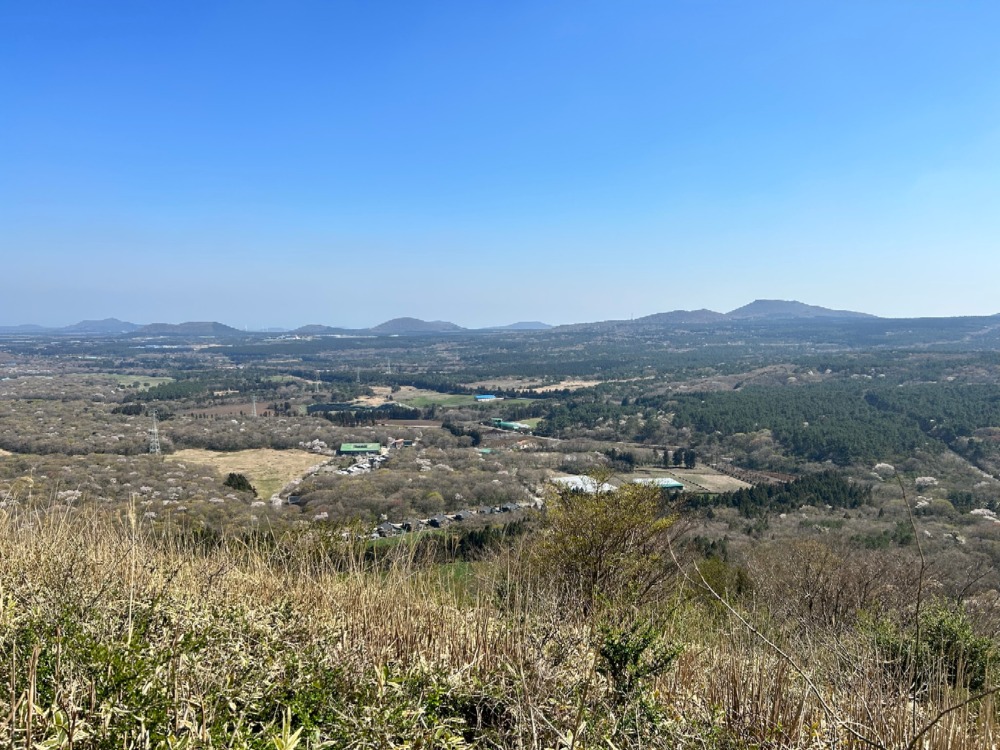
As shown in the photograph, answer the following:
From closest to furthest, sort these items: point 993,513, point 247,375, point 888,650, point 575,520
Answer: point 888,650, point 575,520, point 993,513, point 247,375

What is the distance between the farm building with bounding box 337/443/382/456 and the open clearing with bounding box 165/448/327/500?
7.60ft

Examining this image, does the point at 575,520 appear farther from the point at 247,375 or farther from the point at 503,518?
the point at 247,375

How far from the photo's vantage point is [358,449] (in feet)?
150

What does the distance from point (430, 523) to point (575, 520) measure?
17.1m

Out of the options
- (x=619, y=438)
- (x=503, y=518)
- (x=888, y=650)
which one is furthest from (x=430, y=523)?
(x=619, y=438)

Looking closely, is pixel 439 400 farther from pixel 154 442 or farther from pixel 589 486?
pixel 589 486

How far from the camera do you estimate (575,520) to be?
10812 millimetres

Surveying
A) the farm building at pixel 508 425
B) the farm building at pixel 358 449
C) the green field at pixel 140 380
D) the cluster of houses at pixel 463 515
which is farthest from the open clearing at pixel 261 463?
the green field at pixel 140 380

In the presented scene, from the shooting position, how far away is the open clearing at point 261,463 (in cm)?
3541

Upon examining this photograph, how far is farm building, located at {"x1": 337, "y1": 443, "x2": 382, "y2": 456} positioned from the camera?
4486 centimetres

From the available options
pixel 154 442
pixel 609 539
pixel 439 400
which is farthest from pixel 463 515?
pixel 439 400

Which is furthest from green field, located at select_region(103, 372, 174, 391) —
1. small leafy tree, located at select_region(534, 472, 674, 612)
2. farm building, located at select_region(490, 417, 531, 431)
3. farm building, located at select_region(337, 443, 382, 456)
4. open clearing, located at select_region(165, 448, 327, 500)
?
small leafy tree, located at select_region(534, 472, 674, 612)

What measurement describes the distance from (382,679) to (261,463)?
41.9 meters

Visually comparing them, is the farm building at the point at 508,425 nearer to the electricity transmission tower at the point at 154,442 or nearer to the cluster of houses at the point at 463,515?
the cluster of houses at the point at 463,515
